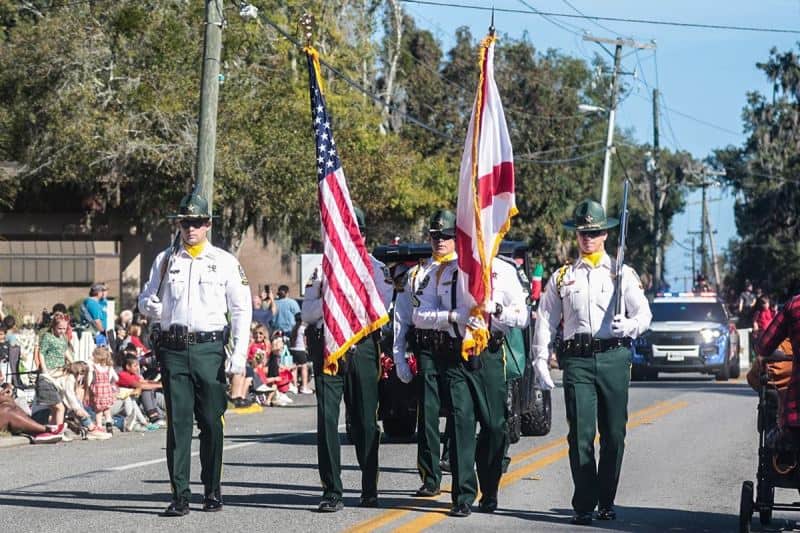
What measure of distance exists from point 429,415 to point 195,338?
1.71 m

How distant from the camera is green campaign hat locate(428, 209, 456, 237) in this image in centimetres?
1100

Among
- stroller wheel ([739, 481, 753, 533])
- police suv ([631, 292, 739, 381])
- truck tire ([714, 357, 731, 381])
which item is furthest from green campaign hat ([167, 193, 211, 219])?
truck tire ([714, 357, 731, 381])

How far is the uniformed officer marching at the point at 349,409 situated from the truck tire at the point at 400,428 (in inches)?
225

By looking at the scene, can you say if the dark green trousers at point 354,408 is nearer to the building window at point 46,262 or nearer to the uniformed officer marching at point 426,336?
the uniformed officer marching at point 426,336

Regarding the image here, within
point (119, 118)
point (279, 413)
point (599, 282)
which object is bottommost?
point (279, 413)

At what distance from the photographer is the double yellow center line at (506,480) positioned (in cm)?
1021

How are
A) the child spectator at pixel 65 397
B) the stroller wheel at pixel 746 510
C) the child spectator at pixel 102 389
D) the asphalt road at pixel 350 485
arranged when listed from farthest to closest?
the child spectator at pixel 102 389 < the child spectator at pixel 65 397 < the asphalt road at pixel 350 485 < the stroller wheel at pixel 746 510

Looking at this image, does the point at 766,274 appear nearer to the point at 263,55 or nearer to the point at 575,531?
the point at 263,55

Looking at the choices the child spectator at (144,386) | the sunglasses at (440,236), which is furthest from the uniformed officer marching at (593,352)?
the child spectator at (144,386)

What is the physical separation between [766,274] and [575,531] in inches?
2610

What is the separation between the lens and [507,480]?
513 inches

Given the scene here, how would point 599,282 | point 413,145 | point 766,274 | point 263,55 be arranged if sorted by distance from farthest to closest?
point 766,274
point 413,145
point 263,55
point 599,282

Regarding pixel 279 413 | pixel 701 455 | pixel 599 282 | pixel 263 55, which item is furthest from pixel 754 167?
pixel 599 282

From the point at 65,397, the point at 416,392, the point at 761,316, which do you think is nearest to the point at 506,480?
the point at 416,392
